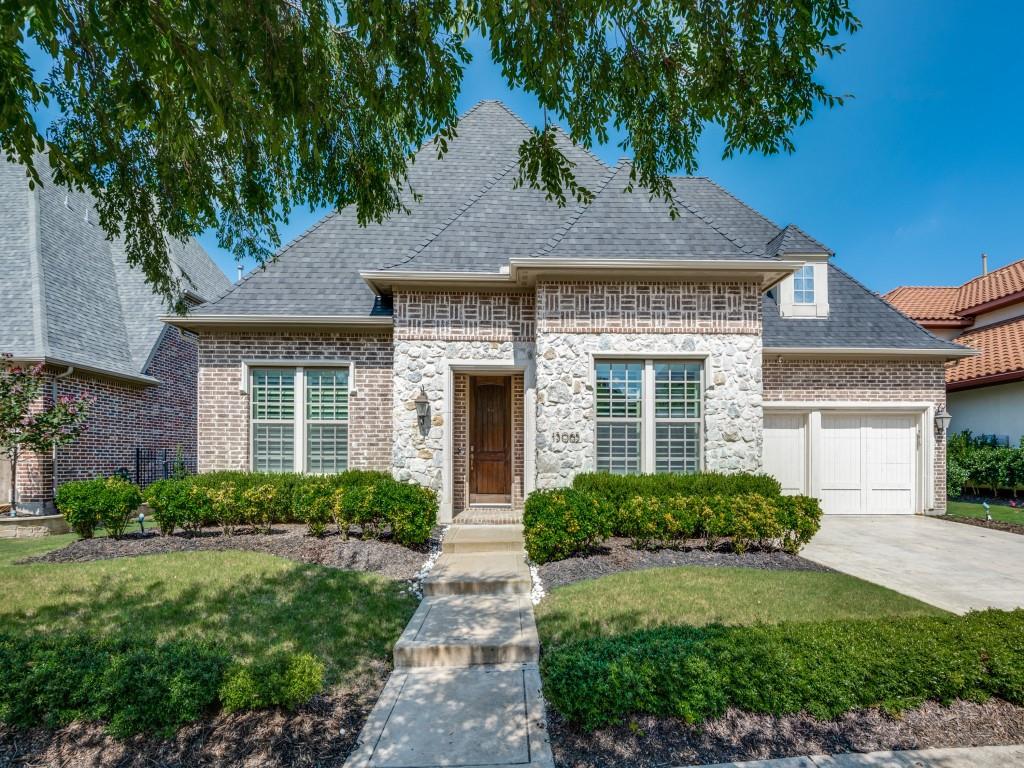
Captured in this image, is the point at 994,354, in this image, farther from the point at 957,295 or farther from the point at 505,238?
the point at 505,238

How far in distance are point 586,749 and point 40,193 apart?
55.3 ft

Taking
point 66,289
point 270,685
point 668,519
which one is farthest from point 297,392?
point 66,289

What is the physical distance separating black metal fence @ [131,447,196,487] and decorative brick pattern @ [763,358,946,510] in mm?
12877

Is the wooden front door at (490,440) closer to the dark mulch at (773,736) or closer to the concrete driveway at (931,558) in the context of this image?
the concrete driveway at (931,558)

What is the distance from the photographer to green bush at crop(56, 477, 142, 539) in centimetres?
757

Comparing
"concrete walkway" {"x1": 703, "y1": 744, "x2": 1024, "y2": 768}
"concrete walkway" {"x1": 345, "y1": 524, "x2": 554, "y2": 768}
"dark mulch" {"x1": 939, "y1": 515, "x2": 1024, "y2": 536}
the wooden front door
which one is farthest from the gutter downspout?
"dark mulch" {"x1": 939, "y1": 515, "x2": 1024, "y2": 536}

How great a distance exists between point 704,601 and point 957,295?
18838 mm

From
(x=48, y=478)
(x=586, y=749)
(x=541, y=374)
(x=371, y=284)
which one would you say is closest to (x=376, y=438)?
(x=371, y=284)

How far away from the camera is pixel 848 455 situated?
10.9 metres

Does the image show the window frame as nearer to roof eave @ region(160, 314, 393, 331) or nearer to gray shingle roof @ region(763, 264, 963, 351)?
gray shingle roof @ region(763, 264, 963, 351)

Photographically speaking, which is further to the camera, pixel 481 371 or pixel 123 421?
pixel 123 421

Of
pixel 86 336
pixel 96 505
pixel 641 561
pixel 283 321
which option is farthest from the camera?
pixel 86 336

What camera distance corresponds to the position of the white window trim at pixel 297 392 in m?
9.33

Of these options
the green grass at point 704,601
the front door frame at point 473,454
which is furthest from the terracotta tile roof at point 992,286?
the front door frame at point 473,454
